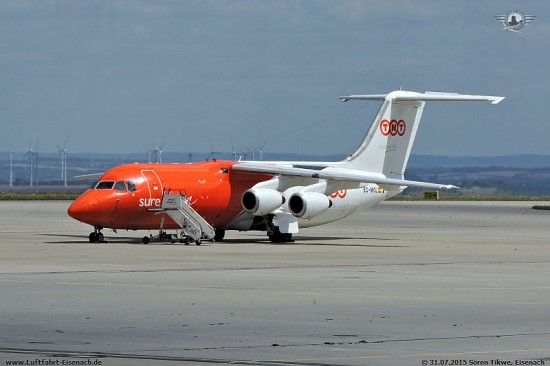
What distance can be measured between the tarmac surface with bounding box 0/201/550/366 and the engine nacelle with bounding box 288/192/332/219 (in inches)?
53.0

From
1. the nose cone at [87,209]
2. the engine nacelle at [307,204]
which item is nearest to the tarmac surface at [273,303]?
the nose cone at [87,209]

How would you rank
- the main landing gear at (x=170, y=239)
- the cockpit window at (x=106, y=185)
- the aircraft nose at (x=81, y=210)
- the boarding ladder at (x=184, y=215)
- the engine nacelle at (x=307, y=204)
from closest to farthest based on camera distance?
the aircraft nose at (x=81, y=210)
the main landing gear at (x=170, y=239)
the boarding ladder at (x=184, y=215)
the cockpit window at (x=106, y=185)
the engine nacelle at (x=307, y=204)

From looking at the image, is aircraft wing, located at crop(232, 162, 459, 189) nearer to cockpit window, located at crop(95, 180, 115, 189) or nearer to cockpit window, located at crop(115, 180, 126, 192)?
cockpit window, located at crop(115, 180, 126, 192)

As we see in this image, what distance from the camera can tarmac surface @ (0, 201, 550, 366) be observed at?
18.2 m

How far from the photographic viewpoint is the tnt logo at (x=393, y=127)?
2153 inches

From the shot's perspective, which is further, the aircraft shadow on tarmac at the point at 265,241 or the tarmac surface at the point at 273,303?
the aircraft shadow on tarmac at the point at 265,241

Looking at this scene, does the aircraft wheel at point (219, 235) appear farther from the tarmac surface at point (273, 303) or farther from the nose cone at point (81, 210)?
the nose cone at point (81, 210)

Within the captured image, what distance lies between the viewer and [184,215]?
47.6 metres

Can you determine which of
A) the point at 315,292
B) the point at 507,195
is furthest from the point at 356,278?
the point at 507,195

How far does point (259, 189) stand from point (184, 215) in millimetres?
3639

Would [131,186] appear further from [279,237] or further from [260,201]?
[279,237]

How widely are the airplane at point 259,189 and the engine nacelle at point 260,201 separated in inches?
1.4

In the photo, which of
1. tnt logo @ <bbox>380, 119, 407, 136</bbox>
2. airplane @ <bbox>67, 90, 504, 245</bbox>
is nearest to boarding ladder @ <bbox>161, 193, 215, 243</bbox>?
airplane @ <bbox>67, 90, 504, 245</bbox>

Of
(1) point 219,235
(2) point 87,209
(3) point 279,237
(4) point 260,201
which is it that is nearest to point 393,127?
(3) point 279,237
